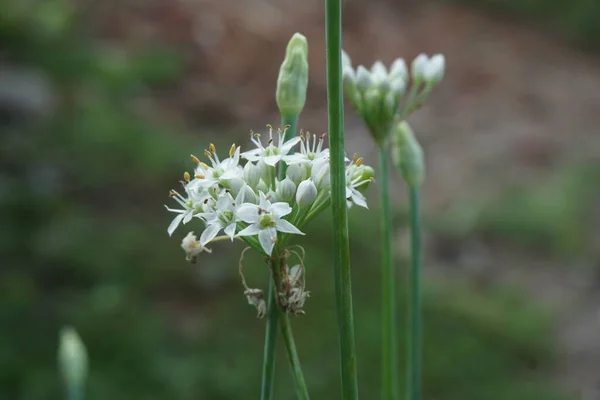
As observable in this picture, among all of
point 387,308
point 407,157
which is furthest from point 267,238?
point 407,157

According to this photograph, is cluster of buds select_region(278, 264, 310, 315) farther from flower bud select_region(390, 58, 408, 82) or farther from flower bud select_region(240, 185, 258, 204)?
flower bud select_region(390, 58, 408, 82)

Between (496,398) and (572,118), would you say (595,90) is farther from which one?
(496,398)

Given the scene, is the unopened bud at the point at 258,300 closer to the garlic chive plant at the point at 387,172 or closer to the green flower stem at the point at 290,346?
the green flower stem at the point at 290,346

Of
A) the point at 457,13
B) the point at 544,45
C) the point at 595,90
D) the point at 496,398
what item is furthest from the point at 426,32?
→ the point at 496,398

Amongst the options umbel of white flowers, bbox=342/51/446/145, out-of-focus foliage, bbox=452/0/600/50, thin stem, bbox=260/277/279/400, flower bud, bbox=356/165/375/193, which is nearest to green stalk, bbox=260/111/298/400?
thin stem, bbox=260/277/279/400

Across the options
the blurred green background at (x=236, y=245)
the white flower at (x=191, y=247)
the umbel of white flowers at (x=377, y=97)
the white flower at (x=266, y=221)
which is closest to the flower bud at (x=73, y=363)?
the white flower at (x=191, y=247)

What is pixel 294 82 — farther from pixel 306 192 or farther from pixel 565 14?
pixel 565 14
